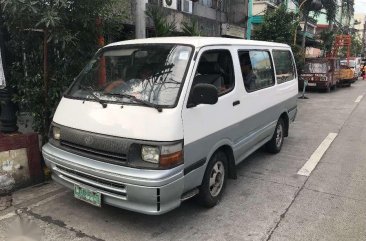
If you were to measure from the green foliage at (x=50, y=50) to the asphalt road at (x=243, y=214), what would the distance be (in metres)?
1.18

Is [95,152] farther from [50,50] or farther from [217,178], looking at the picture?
[50,50]

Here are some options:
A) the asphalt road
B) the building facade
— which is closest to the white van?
the asphalt road

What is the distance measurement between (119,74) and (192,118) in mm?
1061

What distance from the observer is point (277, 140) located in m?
6.83

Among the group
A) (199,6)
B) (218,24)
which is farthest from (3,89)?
(218,24)

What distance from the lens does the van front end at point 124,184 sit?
341 centimetres

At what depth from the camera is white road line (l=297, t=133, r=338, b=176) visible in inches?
233

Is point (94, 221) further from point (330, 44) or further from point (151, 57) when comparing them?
point (330, 44)

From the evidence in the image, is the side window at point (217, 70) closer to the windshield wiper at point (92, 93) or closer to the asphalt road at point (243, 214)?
the windshield wiper at point (92, 93)

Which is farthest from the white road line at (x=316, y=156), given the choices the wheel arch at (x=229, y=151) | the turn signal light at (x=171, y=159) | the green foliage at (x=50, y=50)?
the green foliage at (x=50, y=50)

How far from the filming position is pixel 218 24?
1661 centimetres

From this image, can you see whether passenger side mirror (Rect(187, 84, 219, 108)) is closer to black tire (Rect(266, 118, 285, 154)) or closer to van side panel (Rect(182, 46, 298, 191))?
van side panel (Rect(182, 46, 298, 191))

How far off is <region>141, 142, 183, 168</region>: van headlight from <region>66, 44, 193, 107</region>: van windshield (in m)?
0.45

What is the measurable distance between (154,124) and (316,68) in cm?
1709
